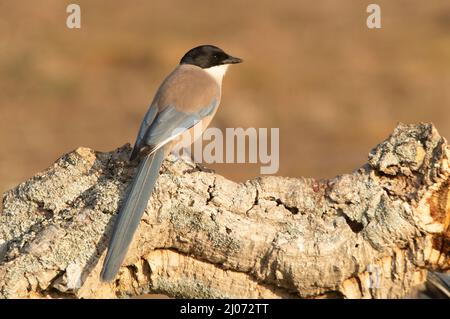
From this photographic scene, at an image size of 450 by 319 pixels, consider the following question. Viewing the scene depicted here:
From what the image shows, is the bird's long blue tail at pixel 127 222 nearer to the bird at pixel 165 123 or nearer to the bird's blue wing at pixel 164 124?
the bird at pixel 165 123

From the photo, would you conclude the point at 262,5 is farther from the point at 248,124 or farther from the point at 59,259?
the point at 59,259

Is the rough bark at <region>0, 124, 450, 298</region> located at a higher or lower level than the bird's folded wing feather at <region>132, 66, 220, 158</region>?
lower

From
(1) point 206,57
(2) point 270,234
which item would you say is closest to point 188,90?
(1) point 206,57

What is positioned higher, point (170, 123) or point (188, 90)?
point (188, 90)

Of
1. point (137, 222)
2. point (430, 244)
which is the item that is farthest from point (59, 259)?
point (430, 244)

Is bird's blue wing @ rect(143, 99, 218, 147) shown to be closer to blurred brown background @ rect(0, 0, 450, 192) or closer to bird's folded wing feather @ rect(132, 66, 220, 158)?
bird's folded wing feather @ rect(132, 66, 220, 158)

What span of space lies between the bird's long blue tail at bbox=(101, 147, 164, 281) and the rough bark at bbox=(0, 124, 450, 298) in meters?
0.06

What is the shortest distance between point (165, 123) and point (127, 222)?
1.32 meters

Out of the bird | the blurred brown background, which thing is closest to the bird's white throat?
the bird

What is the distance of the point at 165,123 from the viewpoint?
6145 mm

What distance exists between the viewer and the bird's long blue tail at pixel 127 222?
16.0 ft

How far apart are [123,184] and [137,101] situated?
1260 centimetres

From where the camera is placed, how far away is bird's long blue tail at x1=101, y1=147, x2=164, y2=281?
4.87 meters

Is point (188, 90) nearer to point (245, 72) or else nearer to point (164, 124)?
point (164, 124)
